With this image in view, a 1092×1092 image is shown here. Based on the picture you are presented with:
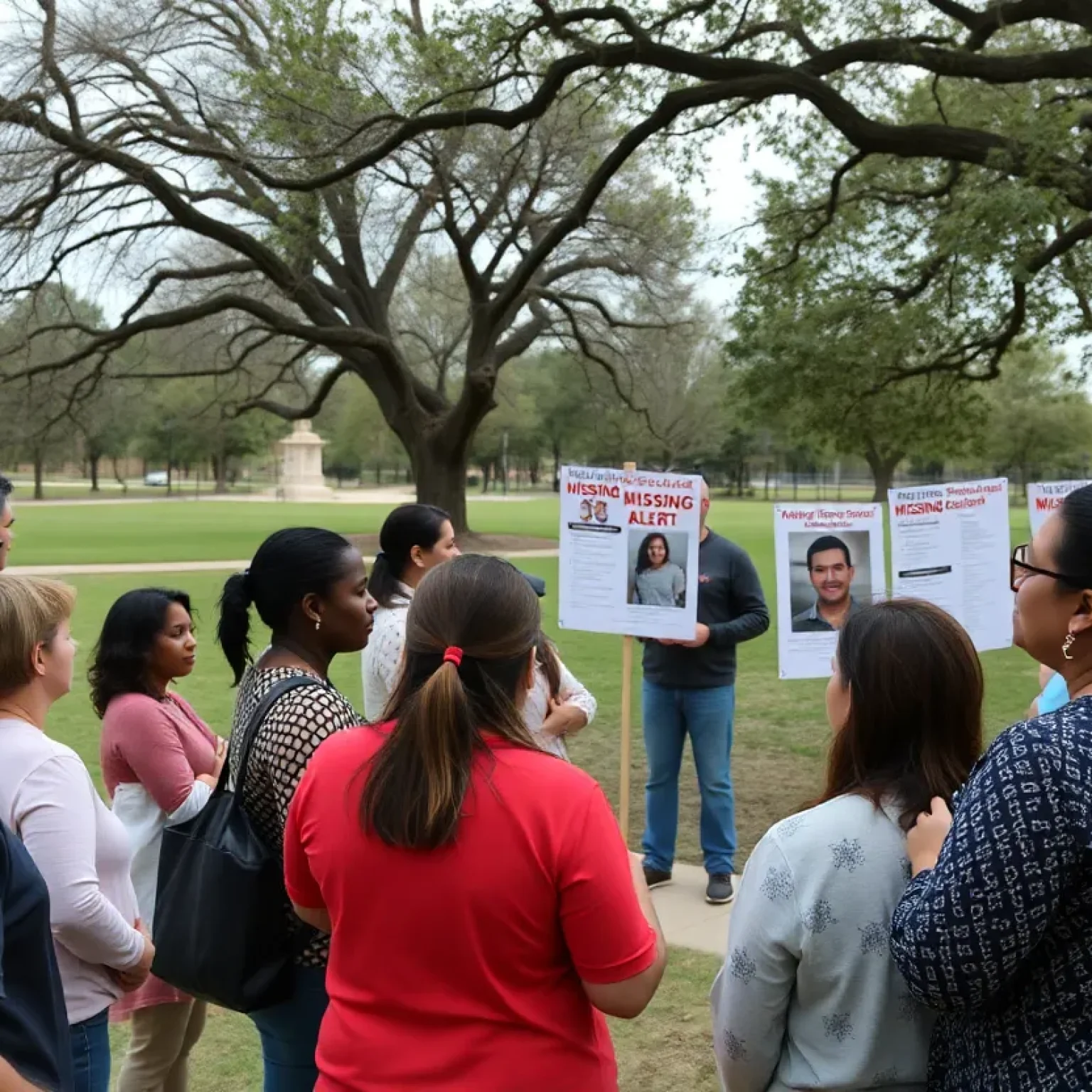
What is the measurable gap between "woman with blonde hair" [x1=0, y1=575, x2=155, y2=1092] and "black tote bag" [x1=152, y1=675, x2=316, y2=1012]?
0.19 m

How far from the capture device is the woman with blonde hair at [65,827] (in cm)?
250

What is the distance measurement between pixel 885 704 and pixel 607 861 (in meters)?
0.60

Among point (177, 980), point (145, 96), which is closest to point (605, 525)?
point (177, 980)

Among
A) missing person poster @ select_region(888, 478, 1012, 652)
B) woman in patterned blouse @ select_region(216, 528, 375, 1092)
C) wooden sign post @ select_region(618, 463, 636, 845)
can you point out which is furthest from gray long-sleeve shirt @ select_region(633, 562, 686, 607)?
woman in patterned blouse @ select_region(216, 528, 375, 1092)

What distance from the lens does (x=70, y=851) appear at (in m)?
2.53

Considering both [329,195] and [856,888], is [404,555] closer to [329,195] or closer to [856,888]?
[856,888]

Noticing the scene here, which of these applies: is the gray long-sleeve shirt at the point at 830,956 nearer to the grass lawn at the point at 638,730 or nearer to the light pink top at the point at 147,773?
the grass lawn at the point at 638,730

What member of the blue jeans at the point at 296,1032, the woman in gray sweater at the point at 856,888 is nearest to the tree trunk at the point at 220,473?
the blue jeans at the point at 296,1032

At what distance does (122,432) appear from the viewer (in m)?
78.4

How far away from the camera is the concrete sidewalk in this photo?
5.23 metres

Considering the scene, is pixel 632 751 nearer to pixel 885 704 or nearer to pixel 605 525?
pixel 605 525

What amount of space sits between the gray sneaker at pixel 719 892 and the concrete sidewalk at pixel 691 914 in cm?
3

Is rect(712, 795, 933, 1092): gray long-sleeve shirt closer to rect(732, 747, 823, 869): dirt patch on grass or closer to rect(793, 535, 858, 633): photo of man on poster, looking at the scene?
rect(793, 535, 858, 633): photo of man on poster

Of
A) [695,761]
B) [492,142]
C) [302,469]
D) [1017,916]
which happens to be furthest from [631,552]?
[302,469]
